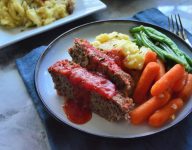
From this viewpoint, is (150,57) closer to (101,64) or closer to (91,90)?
(101,64)

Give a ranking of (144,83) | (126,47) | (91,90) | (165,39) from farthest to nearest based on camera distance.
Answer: (165,39) → (126,47) → (144,83) → (91,90)

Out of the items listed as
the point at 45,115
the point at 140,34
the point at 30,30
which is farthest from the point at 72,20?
the point at 45,115

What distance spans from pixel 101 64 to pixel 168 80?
11.9 inches

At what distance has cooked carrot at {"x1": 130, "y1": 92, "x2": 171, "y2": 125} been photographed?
55.3 inches

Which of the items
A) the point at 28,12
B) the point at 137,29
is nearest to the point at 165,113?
the point at 137,29

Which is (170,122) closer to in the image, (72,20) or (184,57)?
(184,57)

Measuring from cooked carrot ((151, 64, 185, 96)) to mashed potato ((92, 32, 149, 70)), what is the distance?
0.14 meters

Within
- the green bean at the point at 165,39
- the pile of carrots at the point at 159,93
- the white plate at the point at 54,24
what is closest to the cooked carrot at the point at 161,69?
the pile of carrots at the point at 159,93

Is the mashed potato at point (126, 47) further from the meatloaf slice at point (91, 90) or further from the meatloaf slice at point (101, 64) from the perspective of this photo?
the meatloaf slice at point (91, 90)

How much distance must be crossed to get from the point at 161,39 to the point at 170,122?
20.7 inches

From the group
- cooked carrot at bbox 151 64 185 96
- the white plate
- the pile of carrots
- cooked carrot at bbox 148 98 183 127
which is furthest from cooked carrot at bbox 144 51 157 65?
the white plate

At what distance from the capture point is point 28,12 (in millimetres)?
2080

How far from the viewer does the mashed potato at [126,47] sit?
5.12 feet

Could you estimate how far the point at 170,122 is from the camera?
1394 millimetres
